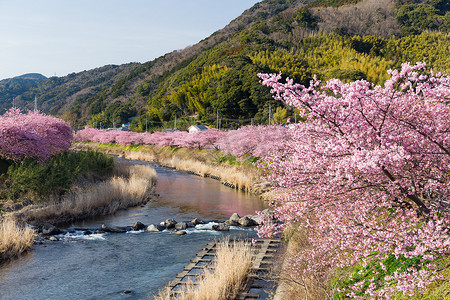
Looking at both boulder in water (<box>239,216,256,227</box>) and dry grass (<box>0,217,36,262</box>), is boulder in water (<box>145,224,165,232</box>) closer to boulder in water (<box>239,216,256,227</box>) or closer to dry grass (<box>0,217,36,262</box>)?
boulder in water (<box>239,216,256,227</box>)

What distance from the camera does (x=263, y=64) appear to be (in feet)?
269

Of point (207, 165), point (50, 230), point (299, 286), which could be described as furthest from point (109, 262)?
point (207, 165)

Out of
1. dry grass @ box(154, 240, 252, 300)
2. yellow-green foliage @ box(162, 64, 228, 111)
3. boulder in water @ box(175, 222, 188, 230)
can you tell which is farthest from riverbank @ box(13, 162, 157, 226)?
yellow-green foliage @ box(162, 64, 228, 111)

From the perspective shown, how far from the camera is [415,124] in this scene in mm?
4777

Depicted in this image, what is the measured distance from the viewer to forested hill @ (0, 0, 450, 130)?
70.5m

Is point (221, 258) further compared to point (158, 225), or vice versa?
point (158, 225)

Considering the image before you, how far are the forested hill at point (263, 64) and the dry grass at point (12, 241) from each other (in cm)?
4724

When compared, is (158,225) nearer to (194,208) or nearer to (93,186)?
(194,208)

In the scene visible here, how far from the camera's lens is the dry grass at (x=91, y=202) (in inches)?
624

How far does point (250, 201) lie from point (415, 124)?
17635 millimetres

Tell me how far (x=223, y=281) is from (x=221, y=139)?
31264mm

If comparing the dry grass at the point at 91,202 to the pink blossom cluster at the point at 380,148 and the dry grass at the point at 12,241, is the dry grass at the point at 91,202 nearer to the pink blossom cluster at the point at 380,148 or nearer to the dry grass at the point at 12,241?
the dry grass at the point at 12,241

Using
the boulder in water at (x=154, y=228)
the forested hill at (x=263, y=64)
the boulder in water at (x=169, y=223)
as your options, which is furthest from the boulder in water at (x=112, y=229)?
the forested hill at (x=263, y=64)

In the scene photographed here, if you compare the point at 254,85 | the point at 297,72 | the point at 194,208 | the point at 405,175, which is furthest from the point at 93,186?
the point at 297,72
